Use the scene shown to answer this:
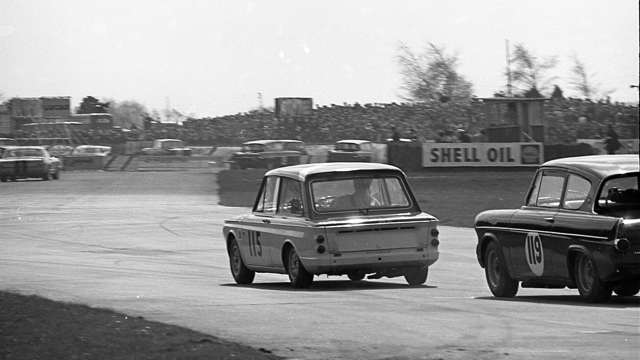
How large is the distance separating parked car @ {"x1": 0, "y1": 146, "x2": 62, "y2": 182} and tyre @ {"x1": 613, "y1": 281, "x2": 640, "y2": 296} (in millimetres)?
40617

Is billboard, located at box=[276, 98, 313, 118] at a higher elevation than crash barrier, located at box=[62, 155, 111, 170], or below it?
higher

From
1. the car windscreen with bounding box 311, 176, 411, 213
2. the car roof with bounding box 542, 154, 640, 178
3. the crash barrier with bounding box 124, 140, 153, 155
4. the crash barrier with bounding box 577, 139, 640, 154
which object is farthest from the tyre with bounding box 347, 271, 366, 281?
the crash barrier with bounding box 124, 140, 153, 155

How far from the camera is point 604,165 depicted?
1397 centimetres

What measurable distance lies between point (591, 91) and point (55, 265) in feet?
266

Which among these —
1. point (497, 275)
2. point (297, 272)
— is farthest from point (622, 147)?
point (497, 275)

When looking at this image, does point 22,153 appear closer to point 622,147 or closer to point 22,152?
point 22,152

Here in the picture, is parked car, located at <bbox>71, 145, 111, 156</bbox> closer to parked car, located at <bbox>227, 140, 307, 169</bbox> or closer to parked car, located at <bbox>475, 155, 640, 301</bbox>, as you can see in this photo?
parked car, located at <bbox>227, 140, 307, 169</bbox>

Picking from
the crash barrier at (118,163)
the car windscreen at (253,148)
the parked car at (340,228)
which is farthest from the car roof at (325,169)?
the crash barrier at (118,163)

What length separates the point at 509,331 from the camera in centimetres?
1139

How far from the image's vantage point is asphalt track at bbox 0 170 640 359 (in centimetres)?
1059

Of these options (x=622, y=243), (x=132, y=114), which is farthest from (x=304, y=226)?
(x=132, y=114)

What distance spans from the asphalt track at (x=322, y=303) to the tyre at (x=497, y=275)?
0.22 metres

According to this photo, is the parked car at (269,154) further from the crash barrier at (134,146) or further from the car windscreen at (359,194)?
the car windscreen at (359,194)

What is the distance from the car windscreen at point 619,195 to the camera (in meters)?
13.5
